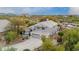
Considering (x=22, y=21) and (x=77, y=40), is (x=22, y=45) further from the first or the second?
(x=77, y=40)

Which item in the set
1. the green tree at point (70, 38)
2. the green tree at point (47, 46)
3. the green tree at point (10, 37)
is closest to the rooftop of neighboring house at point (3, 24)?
the green tree at point (10, 37)

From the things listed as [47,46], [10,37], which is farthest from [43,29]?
[10,37]

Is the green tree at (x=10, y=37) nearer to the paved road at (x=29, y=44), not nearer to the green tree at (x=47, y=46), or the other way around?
the paved road at (x=29, y=44)

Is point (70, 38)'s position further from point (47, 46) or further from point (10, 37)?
point (10, 37)

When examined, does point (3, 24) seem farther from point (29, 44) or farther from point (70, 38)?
point (70, 38)

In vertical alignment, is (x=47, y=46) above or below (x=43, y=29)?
below
